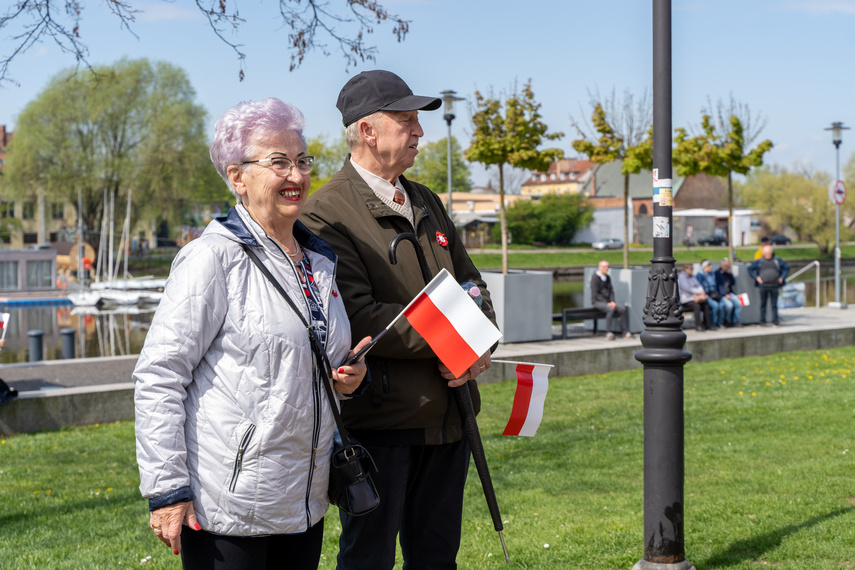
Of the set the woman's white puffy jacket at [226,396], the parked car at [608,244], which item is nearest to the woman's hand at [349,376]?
the woman's white puffy jacket at [226,396]

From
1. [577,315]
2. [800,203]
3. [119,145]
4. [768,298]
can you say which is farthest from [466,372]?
[800,203]

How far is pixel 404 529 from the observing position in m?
3.06

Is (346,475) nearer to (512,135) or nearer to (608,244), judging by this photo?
(512,135)

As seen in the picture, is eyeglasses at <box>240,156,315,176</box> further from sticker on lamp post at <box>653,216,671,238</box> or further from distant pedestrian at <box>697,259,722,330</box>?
distant pedestrian at <box>697,259,722,330</box>

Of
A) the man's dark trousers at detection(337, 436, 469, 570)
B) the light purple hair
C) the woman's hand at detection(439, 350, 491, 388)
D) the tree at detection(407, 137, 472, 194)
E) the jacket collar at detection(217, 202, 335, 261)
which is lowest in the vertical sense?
the man's dark trousers at detection(337, 436, 469, 570)

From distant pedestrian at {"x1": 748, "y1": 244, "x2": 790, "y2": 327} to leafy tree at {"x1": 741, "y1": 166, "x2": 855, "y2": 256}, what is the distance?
4694 cm

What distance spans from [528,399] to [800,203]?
6722 cm

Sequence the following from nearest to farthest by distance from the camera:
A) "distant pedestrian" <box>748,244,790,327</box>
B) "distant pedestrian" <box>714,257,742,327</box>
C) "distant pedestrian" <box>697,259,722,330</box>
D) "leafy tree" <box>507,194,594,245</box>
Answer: "distant pedestrian" <box>697,259,722,330</box> < "distant pedestrian" <box>714,257,742,327</box> < "distant pedestrian" <box>748,244,790,327</box> < "leafy tree" <box>507,194,594,245</box>

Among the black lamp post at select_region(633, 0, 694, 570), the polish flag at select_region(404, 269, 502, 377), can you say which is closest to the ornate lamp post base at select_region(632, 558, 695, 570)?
the black lamp post at select_region(633, 0, 694, 570)

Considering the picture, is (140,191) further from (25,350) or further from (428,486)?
(428,486)

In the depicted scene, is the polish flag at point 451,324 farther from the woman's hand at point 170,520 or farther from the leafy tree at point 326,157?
the leafy tree at point 326,157

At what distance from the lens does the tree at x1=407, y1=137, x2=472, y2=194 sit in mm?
73506

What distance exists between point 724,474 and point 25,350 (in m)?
18.2

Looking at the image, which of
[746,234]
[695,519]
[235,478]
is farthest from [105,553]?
[746,234]
